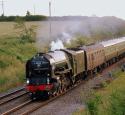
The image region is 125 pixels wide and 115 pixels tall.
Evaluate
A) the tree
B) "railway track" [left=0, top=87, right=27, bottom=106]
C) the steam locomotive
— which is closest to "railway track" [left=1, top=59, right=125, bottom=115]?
the steam locomotive

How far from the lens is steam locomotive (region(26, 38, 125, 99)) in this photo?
28672 millimetres

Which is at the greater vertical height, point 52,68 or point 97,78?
point 52,68

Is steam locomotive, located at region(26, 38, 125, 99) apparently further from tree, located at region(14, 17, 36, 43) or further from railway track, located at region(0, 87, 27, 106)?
tree, located at region(14, 17, 36, 43)

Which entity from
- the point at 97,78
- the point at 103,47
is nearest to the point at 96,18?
the point at 103,47

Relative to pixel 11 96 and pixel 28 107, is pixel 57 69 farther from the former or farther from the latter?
pixel 28 107

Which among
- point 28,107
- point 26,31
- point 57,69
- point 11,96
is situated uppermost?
point 57,69

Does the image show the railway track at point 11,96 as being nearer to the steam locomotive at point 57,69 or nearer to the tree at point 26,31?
the steam locomotive at point 57,69

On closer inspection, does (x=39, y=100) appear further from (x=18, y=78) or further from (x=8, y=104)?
(x=18, y=78)

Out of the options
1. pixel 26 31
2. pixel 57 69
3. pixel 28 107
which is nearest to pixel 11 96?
pixel 57 69

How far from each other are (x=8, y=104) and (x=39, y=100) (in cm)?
214

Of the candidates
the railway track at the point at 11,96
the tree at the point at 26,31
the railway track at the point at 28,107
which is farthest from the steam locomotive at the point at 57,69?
the tree at the point at 26,31

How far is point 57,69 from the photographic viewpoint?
3012 cm

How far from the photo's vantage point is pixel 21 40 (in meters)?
59.0

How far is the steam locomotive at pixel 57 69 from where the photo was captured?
2867cm
